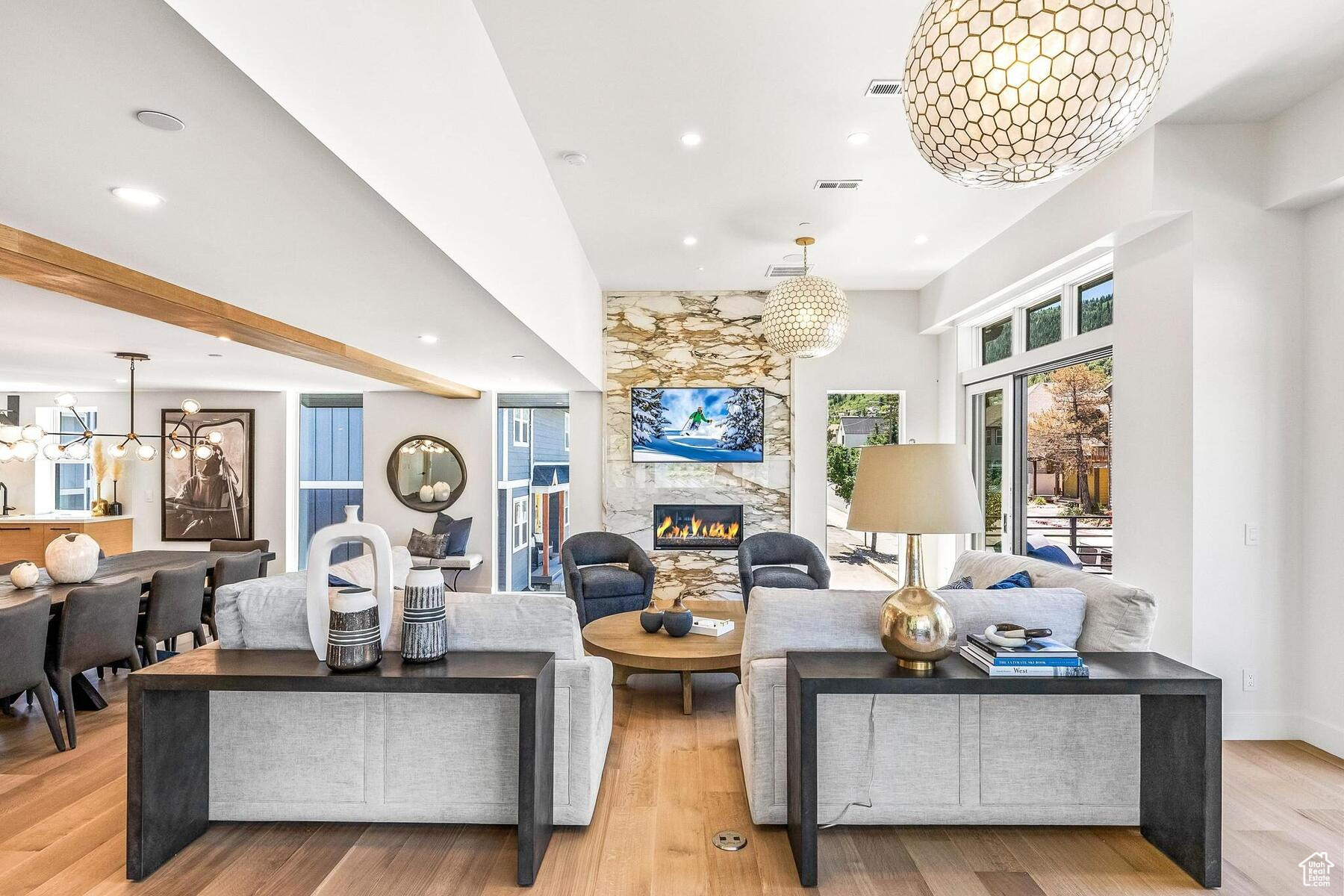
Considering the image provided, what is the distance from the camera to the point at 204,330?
360 centimetres

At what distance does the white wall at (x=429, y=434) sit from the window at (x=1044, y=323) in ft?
16.2

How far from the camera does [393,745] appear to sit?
8.09 feet

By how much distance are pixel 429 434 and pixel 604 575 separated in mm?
2848

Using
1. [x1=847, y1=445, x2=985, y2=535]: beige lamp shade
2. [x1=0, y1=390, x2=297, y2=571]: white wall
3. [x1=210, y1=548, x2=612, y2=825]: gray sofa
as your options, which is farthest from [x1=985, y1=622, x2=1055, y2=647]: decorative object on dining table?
[x1=0, y1=390, x2=297, y2=571]: white wall

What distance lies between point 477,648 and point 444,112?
5.97 feet

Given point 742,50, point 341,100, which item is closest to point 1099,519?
point 742,50

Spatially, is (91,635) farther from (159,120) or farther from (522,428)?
(522,428)

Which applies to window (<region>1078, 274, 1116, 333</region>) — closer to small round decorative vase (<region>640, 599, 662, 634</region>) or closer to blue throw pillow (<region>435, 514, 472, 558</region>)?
small round decorative vase (<region>640, 599, 662, 634</region>)

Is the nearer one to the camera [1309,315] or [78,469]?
[1309,315]

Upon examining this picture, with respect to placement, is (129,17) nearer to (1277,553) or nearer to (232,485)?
(1277,553)

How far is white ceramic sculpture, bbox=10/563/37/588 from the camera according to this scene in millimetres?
3869

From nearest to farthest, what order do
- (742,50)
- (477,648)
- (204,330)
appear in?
(477,648) → (742,50) → (204,330)

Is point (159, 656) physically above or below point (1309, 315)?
below

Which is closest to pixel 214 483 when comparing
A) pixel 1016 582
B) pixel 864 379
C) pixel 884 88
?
pixel 864 379
